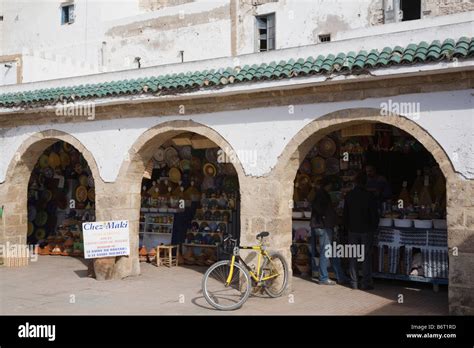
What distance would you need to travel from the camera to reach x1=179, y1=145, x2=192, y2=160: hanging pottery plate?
13.7 m

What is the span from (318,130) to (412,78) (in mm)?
1673

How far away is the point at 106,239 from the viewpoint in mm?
11109

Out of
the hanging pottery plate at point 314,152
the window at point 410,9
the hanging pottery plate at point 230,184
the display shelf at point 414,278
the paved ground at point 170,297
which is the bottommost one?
the paved ground at point 170,297

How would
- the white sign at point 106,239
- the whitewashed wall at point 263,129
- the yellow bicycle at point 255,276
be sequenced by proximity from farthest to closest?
1. the white sign at point 106,239
2. the yellow bicycle at point 255,276
3. the whitewashed wall at point 263,129

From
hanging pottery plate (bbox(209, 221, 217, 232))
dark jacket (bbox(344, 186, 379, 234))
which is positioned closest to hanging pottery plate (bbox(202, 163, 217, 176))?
hanging pottery plate (bbox(209, 221, 217, 232))

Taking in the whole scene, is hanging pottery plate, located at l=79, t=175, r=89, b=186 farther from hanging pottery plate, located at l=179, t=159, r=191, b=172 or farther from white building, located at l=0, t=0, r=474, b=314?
hanging pottery plate, located at l=179, t=159, r=191, b=172

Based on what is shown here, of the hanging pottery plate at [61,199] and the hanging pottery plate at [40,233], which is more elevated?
the hanging pottery plate at [61,199]

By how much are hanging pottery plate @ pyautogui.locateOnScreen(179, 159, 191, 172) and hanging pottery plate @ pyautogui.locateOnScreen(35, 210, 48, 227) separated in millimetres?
4747

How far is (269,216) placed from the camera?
9578 mm

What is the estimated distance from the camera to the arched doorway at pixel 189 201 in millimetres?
12945

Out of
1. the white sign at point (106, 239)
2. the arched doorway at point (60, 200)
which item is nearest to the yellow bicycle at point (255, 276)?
the white sign at point (106, 239)

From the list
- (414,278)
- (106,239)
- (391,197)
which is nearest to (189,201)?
(106,239)

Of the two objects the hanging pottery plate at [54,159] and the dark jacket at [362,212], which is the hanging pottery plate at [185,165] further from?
the dark jacket at [362,212]
